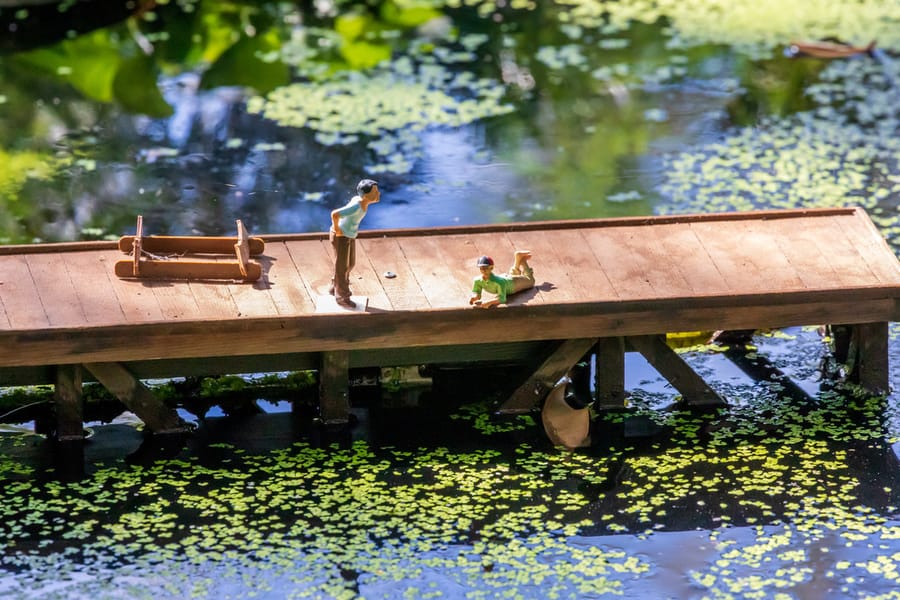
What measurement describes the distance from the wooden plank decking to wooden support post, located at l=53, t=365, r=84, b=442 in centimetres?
19

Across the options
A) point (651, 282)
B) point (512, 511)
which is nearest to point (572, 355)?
point (651, 282)

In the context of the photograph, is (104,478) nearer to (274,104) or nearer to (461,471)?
(461,471)

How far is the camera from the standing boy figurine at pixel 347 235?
889cm

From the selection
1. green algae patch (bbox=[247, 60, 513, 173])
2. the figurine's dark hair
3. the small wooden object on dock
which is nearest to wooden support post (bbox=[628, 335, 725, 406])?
the figurine's dark hair

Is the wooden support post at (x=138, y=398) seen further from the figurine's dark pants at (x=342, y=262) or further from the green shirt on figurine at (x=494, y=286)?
the green shirt on figurine at (x=494, y=286)

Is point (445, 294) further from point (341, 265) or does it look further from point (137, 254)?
point (137, 254)

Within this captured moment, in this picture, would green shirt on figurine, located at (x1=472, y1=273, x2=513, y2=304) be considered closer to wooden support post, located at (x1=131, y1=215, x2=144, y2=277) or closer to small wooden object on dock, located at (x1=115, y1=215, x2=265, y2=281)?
small wooden object on dock, located at (x1=115, y1=215, x2=265, y2=281)

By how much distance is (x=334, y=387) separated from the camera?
941 centimetres

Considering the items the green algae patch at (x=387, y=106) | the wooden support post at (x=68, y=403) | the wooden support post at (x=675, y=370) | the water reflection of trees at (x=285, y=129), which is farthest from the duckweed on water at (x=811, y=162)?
the wooden support post at (x=68, y=403)

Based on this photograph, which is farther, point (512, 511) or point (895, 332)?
point (895, 332)

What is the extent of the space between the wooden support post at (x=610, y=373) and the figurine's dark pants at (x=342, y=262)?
1.50m

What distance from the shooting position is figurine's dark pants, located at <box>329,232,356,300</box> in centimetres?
898

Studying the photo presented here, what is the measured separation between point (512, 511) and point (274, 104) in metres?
6.70

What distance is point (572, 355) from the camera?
9477 millimetres
